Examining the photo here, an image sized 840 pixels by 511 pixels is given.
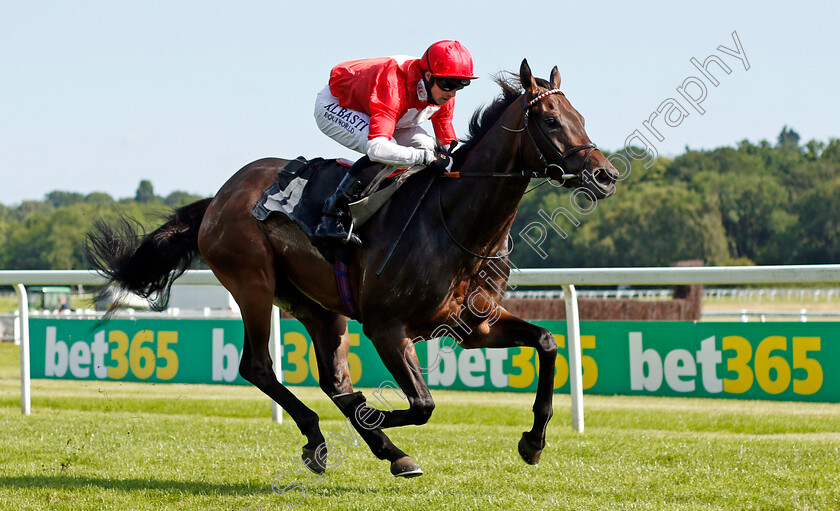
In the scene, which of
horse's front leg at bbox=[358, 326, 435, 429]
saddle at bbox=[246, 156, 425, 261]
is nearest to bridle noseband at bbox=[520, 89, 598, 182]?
saddle at bbox=[246, 156, 425, 261]

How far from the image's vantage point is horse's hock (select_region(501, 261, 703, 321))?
1540 centimetres

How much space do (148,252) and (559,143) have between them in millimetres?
2652

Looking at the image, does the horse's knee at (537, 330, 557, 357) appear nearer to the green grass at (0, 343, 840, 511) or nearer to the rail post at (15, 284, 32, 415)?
the green grass at (0, 343, 840, 511)

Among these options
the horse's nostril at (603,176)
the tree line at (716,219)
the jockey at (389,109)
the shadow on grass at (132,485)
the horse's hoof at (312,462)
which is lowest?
the shadow on grass at (132,485)

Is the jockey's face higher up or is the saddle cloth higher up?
the jockey's face

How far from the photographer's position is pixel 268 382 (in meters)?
4.66

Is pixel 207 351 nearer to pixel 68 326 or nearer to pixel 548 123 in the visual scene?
pixel 68 326

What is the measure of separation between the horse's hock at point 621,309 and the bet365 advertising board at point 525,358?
27.1 ft

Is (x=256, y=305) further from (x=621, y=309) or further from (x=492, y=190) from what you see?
(x=621, y=309)

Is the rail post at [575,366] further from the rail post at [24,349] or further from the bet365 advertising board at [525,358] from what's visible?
the rail post at [24,349]

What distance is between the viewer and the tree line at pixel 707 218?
61.5m

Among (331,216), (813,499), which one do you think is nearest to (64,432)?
(331,216)

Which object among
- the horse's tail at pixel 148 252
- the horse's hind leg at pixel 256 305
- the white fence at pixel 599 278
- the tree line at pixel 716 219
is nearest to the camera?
the horse's hind leg at pixel 256 305

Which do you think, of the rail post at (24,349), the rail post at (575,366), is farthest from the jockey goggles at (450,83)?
the rail post at (24,349)
